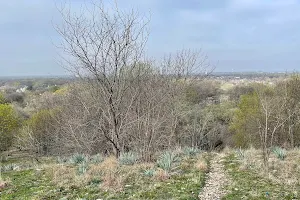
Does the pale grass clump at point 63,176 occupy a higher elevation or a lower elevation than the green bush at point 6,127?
higher

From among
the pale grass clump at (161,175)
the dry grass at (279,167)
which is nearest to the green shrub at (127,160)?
the pale grass clump at (161,175)

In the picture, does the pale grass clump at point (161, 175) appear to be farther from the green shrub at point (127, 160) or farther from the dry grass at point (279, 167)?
the dry grass at point (279, 167)

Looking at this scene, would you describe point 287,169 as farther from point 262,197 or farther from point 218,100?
point 218,100

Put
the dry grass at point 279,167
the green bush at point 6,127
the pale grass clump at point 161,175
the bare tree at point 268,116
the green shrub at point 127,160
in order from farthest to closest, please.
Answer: the green bush at point 6,127
the green shrub at point 127,160
the bare tree at point 268,116
the pale grass clump at point 161,175
the dry grass at point 279,167

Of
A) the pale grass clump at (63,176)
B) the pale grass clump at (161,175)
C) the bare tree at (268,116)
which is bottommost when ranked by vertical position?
the pale grass clump at (63,176)

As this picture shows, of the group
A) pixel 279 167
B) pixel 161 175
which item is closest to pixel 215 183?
pixel 161 175

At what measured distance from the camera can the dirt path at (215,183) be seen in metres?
6.92

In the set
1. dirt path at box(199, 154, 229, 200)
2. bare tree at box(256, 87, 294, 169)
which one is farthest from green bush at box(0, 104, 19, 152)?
dirt path at box(199, 154, 229, 200)

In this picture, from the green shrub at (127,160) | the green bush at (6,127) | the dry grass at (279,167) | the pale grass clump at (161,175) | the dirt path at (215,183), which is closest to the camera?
the dirt path at (215,183)

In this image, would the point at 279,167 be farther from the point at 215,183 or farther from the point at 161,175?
the point at 161,175

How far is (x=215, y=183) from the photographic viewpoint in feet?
26.0

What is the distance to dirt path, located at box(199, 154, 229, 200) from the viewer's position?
692 centimetres

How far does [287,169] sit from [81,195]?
563 cm

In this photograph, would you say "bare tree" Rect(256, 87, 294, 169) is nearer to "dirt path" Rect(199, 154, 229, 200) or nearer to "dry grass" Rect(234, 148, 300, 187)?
"dry grass" Rect(234, 148, 300, 187)
